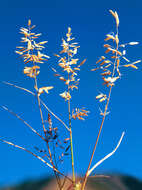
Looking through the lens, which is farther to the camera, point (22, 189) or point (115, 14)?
point (22, 189)

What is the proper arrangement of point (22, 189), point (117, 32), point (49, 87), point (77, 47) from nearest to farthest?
point (49, 87)
point (117, 32)
point (77, 47)
point (22, 189)

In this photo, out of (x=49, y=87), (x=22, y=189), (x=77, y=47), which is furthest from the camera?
(x=22, y=189)

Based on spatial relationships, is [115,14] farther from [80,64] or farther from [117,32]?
[80,64]

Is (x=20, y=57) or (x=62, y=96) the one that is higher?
(x=20, y=57)

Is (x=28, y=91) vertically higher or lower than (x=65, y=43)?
lower

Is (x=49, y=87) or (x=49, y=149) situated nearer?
(x=49, y=87)

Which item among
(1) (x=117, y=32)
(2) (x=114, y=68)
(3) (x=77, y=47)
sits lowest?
(2) (x=114, y=68)

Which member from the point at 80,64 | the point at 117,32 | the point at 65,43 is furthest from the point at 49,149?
the point at 117,32

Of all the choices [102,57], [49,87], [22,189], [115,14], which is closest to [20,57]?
[49,87]

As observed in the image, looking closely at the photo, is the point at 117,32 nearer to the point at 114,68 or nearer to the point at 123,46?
the point at 123,46
